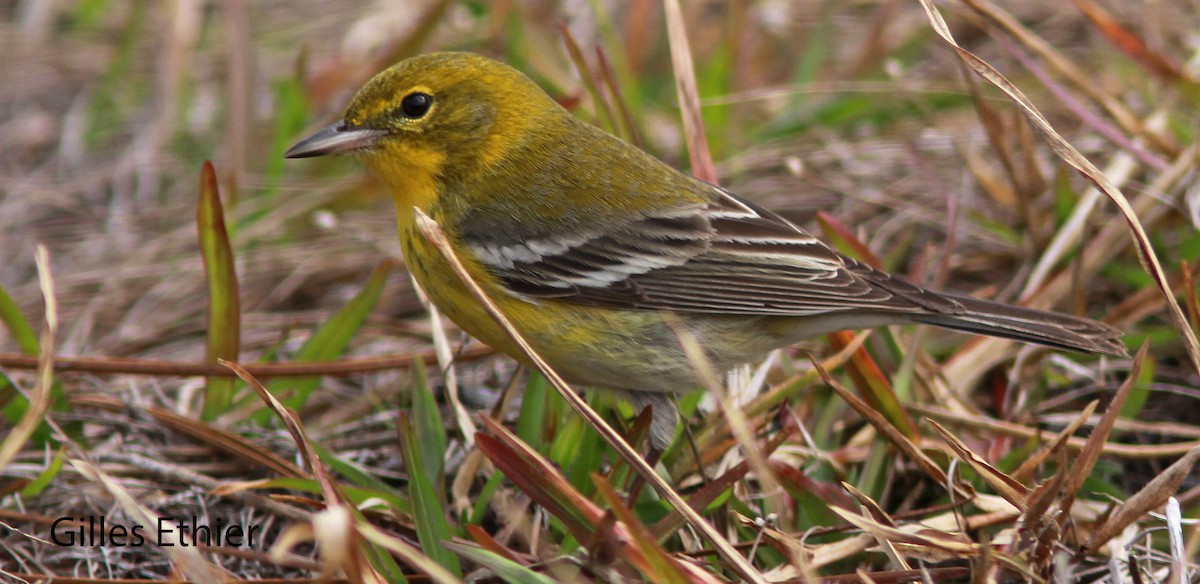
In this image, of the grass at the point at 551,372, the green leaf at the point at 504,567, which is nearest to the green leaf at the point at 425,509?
the grass at the point at 551,372

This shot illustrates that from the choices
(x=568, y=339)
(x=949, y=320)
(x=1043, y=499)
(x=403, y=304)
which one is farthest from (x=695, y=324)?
(x=403, y=304)

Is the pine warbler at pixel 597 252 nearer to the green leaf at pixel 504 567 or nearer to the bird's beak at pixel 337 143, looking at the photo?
the bird's beak at pixel 337 143

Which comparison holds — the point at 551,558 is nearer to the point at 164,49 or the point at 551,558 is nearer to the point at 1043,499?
the point at 1043,499

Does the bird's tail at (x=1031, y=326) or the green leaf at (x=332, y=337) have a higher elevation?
the bird's tail at (x=1031, y=326)

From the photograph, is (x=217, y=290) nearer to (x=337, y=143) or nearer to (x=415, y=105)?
(x=337, y=143)

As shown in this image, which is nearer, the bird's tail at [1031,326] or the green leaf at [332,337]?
the bird's tail at [1031,326]

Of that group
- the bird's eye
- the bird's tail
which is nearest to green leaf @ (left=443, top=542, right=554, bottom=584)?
the bird's tail
